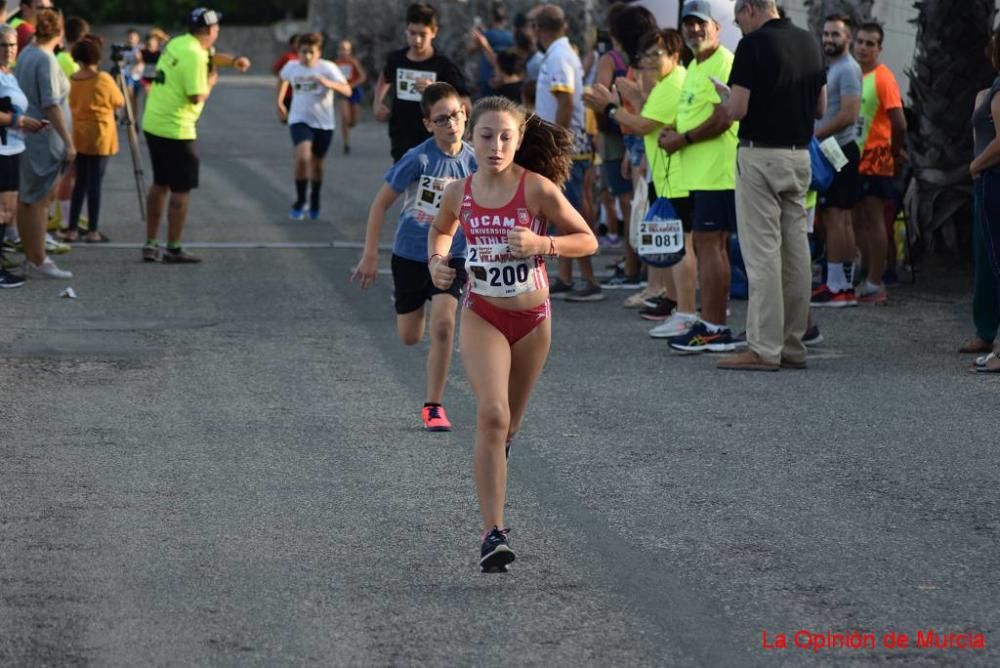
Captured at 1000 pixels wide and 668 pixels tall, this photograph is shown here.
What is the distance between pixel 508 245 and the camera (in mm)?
6137

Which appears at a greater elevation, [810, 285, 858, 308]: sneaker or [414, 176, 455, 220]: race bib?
[414, 176, 455, 220]: race bib

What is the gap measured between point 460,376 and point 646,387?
1.14 meters

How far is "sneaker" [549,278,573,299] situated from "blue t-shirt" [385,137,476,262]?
444 cm

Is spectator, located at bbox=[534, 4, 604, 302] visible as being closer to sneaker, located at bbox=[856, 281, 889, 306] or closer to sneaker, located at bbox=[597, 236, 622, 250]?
sneaker, located at bbox=[856, 281, 889, 306]

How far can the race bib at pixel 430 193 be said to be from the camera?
28.6ft

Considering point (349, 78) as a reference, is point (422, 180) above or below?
above

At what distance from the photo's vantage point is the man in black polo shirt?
1001 cm

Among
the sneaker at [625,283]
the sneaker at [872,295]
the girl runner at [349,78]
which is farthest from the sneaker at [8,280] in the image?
the girl runner at [349,78]

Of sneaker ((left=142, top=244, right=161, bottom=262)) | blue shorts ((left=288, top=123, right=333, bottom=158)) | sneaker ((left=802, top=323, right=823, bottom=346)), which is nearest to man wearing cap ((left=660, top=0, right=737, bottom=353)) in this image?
sneaker ((left=802, top=323, right=823, bottom=346))

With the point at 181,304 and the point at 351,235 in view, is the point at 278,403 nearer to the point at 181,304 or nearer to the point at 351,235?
the point at 181,304

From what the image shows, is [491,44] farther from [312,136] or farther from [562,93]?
[562,93]

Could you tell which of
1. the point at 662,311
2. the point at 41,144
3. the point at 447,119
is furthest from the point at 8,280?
the point at 447,119

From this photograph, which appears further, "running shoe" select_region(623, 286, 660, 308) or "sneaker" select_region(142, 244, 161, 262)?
"sneaker" select_region(142, 244, 161, 262)

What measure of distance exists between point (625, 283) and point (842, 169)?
2.09 metres
